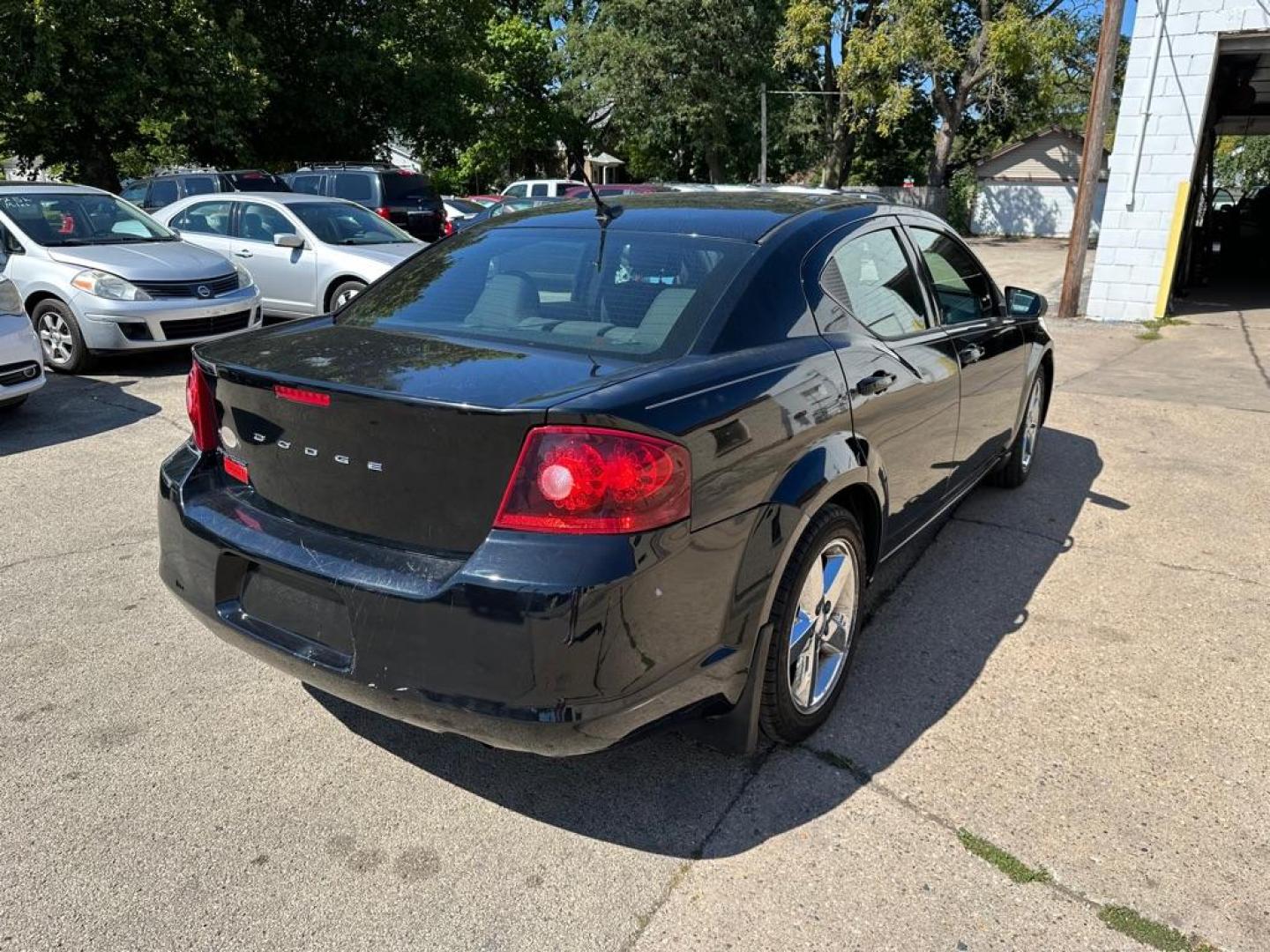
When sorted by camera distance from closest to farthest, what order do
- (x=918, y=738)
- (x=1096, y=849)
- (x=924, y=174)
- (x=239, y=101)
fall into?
(x=1096, y=849) < (x=918, y=738) < (x=239, y=101) < (x=924, y=174)

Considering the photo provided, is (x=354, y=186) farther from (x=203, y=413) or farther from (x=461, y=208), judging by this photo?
(x=203, y=413)

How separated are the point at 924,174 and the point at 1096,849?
45933 mm

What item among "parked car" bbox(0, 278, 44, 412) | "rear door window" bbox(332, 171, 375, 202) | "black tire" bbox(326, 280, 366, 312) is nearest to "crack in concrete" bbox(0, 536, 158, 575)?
"parked car" bbox(0, 278, 44, 412)

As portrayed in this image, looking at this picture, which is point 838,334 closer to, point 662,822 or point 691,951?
point 662,822

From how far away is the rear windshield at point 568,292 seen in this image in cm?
267

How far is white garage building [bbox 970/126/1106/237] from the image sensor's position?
3538cm

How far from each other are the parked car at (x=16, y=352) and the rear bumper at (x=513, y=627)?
4815 millimetres

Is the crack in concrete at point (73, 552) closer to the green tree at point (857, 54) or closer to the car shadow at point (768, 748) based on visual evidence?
the car shadow at point (768, 748)

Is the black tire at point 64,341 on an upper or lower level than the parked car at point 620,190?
lower

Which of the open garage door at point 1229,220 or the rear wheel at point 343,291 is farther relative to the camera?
the open garage door at point 1229,220

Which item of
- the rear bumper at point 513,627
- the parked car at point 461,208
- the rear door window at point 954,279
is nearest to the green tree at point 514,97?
the parked car at point 461,208

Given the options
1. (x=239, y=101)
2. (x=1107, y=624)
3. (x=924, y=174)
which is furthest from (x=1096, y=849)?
(x=924, y=174)

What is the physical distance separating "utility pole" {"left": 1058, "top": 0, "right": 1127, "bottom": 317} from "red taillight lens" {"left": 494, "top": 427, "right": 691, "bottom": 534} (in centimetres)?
1107

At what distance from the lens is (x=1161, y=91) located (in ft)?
36.2
